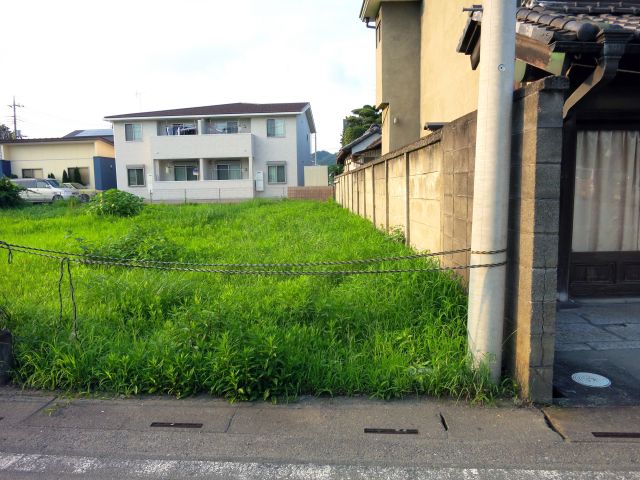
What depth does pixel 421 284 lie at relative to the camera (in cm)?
445

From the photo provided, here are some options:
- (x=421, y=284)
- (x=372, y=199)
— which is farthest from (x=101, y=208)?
(x=421, y=284)

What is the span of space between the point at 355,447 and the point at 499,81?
8.43ft

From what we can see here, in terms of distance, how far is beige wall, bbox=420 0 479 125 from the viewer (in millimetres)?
8281

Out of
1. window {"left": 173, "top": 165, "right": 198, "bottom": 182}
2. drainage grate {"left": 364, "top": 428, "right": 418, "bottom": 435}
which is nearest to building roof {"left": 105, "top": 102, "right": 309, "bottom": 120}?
window {"left": 173, "top": 165, "right": 198, "bottom": 182}

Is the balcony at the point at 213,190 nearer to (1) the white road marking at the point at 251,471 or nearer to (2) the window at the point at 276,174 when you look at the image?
(2) the window at the point at 276,174

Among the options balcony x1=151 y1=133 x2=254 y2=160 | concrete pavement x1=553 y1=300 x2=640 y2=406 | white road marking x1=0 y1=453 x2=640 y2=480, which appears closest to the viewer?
white road marking x1=0 y1=453 x2=640 y2=480

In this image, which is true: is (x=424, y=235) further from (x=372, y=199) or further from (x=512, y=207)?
(x=372, y=199)

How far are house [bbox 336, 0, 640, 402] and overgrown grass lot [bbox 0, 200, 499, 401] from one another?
581 mm

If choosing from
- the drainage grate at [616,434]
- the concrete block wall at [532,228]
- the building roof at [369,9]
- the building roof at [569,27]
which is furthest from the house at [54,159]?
the drainage grate at [616,434]

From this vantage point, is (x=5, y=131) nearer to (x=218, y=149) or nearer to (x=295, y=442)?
(x=218, y=149)

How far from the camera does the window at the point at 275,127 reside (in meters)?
29.4

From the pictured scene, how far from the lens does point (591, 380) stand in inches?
137

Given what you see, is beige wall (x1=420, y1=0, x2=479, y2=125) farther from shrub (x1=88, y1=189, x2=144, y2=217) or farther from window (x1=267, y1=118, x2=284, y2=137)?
window (x1=267, y1=118, x2=284, y2=137)

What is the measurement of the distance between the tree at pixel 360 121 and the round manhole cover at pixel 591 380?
3632cm
